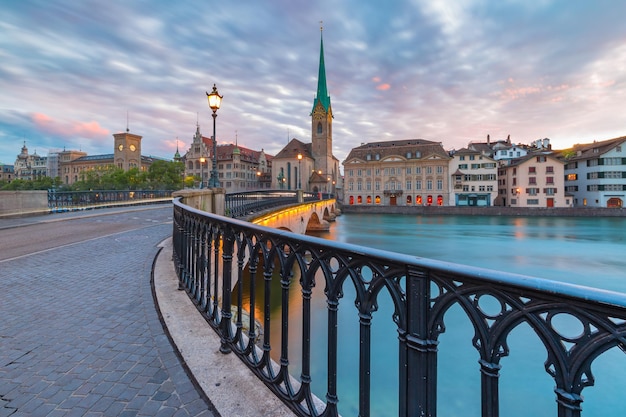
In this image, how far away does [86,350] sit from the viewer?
3150 mm

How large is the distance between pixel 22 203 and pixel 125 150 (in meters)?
98.8

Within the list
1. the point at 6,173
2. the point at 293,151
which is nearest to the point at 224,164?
the point at 293,151

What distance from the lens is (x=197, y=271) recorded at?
4.04 m

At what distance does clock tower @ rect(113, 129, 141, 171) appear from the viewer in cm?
10225

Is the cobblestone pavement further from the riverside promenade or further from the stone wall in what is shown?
the stone wall

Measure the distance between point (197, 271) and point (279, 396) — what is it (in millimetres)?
2181

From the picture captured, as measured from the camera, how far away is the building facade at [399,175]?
226 ft

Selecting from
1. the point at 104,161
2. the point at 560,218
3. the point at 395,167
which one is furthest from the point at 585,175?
the point at 104,161

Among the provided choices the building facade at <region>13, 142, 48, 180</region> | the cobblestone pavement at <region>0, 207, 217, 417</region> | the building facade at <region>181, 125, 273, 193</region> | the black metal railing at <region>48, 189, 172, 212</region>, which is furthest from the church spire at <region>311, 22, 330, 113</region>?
the building facade at <region>13, 142, 48, 180</region>

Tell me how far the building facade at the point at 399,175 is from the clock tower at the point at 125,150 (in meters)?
73.2

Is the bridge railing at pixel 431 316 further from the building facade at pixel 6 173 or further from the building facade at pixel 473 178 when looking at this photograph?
the building facade at pixel 6 173

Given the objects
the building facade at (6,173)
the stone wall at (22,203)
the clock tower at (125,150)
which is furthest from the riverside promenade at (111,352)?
the building facade at (6,173)

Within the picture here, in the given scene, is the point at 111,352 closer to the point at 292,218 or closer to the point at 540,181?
the point at 292,218

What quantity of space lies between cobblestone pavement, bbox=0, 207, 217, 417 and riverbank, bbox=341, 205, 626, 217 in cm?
6634
